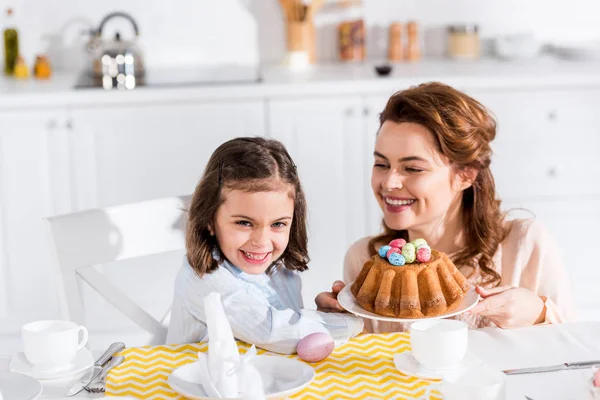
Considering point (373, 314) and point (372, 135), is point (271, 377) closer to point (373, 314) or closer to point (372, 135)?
point (373, 314)

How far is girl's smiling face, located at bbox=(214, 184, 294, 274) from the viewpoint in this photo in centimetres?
171

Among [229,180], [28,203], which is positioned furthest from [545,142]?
[229,180]

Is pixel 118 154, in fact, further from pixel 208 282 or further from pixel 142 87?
pixel 208 282

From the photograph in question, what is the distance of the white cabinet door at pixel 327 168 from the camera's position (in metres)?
3.29

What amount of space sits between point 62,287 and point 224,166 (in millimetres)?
424

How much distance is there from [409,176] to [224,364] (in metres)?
0.71

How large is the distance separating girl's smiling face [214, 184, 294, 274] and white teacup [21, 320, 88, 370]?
343mm

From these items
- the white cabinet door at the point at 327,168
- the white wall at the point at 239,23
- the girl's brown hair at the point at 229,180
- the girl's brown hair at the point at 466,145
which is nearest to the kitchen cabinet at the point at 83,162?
the white cabinet door at the point at 327,168

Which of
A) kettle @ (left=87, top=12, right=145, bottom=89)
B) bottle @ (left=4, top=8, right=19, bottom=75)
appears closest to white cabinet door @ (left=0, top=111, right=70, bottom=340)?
kettle @ (left=87, top=12, right=145, bottom=89)

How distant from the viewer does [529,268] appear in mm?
1969

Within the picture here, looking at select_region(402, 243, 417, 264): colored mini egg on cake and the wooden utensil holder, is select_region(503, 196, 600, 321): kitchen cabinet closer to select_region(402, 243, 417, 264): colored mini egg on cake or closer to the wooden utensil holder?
the wooden utensil holder

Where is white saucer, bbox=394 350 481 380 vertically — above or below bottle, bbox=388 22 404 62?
below

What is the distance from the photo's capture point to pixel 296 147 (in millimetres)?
3322

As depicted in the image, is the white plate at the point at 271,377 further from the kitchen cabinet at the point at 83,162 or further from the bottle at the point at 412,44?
the bottle at the point at 412,44
